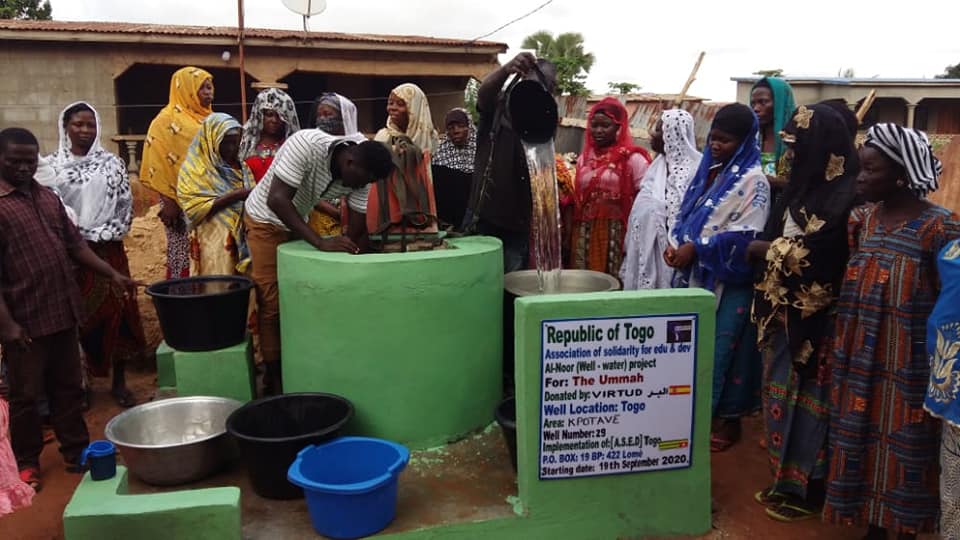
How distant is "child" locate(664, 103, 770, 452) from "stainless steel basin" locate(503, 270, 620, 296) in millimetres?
590

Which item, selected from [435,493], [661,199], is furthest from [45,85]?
[435,493]

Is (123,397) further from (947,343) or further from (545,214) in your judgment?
(947,343)

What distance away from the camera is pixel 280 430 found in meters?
3.59

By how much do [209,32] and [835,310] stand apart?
11335 millimetres

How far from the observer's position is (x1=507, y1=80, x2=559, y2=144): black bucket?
413cm

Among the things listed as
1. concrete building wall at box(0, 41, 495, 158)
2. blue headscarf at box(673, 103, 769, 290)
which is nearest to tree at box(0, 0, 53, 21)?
concrete building wall at box(0, 41, 495, 158)

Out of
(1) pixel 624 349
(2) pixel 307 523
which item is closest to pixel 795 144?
(1) pixel 624 349

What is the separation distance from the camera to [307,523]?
3.10 m

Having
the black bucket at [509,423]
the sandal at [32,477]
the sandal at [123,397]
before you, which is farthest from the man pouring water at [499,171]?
the sandal at [32,477]

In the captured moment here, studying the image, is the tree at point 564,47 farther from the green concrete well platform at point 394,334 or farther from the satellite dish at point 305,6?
the green concrete well platform at point 394,334

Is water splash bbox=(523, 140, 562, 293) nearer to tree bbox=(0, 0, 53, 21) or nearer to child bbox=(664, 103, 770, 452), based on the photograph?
child bbox=(664, 103, 770, 452)

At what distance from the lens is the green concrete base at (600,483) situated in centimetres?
300

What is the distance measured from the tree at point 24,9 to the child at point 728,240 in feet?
57.1

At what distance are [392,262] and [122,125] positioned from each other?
12381mm
